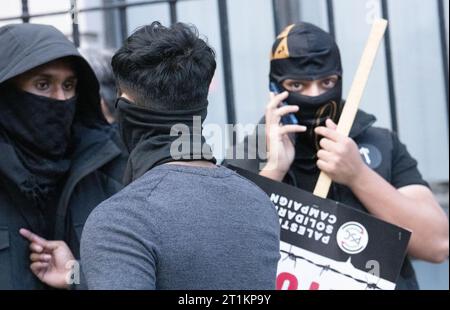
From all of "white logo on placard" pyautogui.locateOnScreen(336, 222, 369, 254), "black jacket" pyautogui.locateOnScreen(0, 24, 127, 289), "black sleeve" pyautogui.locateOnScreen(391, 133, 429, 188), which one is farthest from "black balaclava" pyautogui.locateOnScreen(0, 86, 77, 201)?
"black sleeve" pyautogui.locateOnScreen(391, 133, 429, 188)

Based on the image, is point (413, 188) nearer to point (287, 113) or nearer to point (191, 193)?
point (287, 113)

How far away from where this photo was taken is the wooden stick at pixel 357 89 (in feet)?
8.39

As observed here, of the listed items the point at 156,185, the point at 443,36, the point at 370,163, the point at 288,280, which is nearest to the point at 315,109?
the point at 370,163

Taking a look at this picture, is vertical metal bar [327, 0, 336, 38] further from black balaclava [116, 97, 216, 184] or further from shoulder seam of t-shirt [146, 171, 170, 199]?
shoulder seam of t-shirt [146, 171, 170, 199]

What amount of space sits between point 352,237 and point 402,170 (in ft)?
1.51

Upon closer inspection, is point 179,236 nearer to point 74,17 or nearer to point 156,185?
point 156,185

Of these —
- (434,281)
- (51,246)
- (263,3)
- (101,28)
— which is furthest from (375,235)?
(101,28)

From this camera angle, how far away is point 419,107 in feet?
13.4

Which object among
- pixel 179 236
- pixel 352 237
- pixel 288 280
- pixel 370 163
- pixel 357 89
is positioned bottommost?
pixel 288 280

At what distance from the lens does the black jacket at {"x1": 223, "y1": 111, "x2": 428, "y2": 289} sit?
8.89 feet

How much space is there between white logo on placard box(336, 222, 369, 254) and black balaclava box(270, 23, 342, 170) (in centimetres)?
36

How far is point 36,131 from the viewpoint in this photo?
8.07ft

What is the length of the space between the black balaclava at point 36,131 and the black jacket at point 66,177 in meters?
0.04
